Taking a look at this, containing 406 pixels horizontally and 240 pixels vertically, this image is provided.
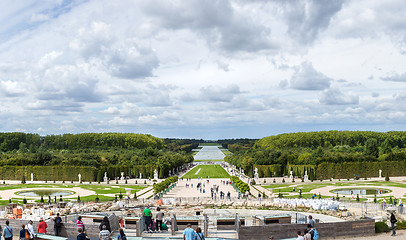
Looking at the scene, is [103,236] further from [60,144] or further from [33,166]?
[60,144]

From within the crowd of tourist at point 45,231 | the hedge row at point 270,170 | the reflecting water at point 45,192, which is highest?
the crowd of tourist at point 45,231

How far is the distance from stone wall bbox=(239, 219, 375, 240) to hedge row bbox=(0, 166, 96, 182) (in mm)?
61050

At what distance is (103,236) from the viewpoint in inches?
607

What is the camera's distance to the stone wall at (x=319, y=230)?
20.1 m

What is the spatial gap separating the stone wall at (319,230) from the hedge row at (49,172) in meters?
61.1

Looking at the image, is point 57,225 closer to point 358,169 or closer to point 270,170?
point 358,169

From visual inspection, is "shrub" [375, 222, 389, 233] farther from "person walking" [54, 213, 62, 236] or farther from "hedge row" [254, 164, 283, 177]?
"hedge row" [254, 164, 283, 177]

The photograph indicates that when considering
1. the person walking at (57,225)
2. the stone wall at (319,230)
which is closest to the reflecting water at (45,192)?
the person walking at (57,225)

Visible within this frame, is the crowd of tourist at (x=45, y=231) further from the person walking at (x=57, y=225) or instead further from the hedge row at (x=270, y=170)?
the hedge row at (x=270, y=170)

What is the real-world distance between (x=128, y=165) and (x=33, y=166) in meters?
19.4

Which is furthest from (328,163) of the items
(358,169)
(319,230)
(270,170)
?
(319,230)

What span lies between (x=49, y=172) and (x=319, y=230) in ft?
225

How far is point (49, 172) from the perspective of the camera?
78438 millimetres

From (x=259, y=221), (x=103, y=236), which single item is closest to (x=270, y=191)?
(x=259, y=221)
